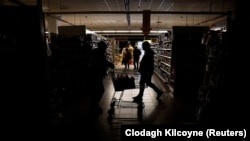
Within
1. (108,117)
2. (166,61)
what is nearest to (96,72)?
(108,117)

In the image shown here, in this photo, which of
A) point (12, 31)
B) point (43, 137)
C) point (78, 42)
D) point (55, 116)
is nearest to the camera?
point (12, 31)

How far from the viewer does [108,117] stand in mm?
4797

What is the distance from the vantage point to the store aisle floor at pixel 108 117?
390 cm

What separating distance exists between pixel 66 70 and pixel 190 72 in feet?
12.3

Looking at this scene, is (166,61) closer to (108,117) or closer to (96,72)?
(96,72)

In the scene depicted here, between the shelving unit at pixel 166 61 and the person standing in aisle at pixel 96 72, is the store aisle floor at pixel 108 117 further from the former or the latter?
the shelving unit at pixel 166 61

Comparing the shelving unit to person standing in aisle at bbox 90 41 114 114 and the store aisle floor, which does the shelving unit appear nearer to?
the store aisle floor

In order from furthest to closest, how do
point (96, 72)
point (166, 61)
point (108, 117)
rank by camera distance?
point (166, 61) < point (96, 72) < point (108, 117)

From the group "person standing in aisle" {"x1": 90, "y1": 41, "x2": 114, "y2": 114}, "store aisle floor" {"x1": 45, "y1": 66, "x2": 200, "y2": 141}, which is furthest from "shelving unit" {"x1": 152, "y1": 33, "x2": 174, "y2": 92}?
"person standing in aisle" {"x1": 90, "y1": 41, "x2": 114, "y2": 114}

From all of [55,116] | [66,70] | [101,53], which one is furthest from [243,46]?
[66,70]

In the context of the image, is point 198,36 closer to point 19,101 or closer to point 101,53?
point 101,53

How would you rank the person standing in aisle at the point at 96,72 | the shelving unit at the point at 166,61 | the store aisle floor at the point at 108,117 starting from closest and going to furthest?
the store aisle floor at the point at 108,117 < the person standing in aisle at the point at 96,72 < the shelving unit at the point at 166,61

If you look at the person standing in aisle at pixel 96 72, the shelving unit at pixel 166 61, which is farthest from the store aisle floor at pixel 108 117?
the shelving unit at pixel 166 61

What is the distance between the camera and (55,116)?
14.5 feet
